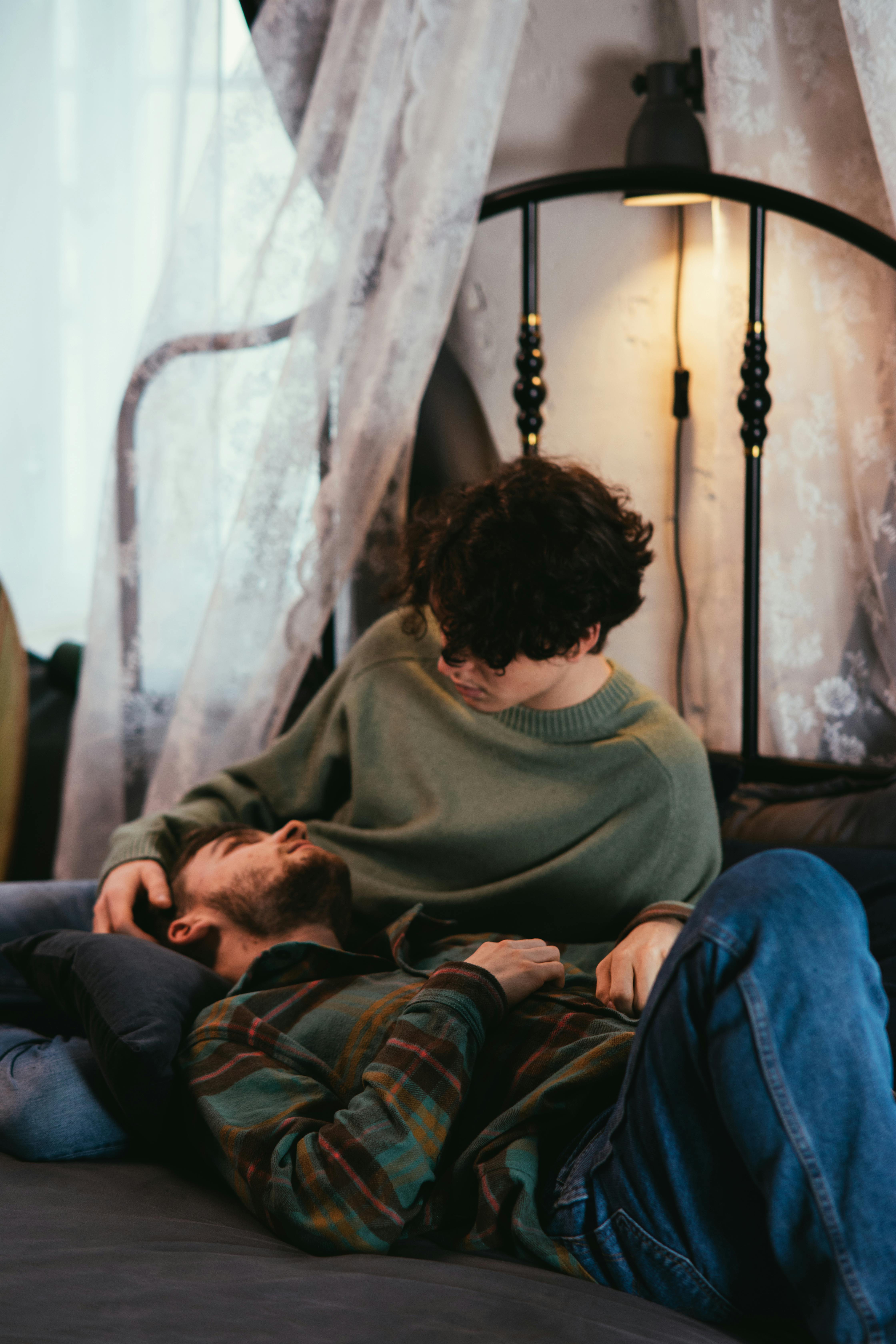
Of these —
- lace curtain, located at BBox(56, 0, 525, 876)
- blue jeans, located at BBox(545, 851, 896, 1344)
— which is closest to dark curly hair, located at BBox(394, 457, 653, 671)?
lace curtain, located at BBox(56, 0, 525, 876)

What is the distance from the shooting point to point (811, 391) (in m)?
1.71

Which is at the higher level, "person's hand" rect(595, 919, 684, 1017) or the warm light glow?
the warm light glow

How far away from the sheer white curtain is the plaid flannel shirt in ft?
5.32

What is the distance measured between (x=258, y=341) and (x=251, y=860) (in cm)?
91

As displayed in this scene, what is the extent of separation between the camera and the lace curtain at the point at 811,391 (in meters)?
1.63

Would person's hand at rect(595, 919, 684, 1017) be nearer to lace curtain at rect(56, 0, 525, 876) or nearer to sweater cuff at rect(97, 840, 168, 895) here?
sweater cuff at rect(97, 840, 168, 895)

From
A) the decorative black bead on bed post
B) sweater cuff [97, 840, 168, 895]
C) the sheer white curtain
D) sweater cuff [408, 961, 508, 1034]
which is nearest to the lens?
sweater cuff [408, 961, 508, 1034]

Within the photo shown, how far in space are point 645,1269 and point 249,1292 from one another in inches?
12.1

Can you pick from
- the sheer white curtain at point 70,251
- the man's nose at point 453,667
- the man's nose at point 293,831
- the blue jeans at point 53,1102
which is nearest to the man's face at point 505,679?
the man's nose at point 453,667

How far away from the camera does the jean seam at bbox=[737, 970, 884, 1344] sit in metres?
0.70

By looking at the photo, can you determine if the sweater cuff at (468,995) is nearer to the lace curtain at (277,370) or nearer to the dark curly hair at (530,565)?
the dark curly hair at (530,565)

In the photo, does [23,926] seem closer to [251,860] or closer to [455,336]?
[251,860]

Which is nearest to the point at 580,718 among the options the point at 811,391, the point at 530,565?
the point at 530,565

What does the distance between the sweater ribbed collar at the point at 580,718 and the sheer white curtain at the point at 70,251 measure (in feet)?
4.46
